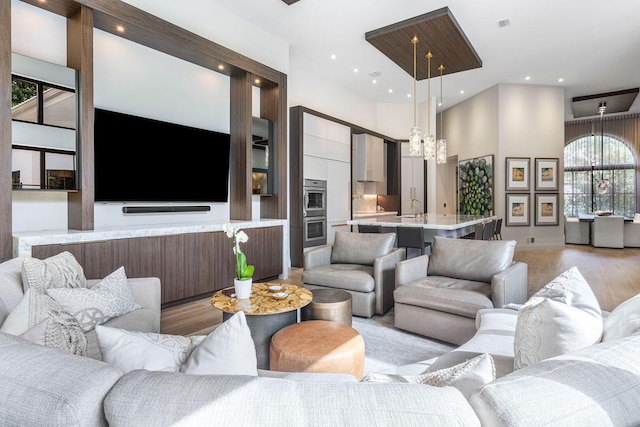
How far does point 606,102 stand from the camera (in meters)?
8.83

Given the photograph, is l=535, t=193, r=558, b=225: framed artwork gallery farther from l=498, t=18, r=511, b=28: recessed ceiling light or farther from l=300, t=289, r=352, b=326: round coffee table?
l=300, t=289, r=352, b=326: round coffee table

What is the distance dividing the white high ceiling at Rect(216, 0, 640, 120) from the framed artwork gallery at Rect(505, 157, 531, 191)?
1.71 meters

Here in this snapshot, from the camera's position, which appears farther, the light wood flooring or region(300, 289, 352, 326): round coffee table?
the light wood flooring

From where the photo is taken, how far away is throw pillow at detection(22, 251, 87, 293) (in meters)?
1.77

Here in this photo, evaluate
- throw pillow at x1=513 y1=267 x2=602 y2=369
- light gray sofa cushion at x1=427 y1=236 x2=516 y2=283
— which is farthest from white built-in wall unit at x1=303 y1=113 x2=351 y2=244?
throw pillow at x1=513 y1=267 x2=602 y2=369

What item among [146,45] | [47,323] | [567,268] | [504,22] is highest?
[504,22]

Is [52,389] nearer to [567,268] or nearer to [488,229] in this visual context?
[488,229]

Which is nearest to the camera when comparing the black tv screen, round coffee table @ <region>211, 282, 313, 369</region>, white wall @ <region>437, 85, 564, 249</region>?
round coffee table @ <region>211, 282, 313, 369</region>

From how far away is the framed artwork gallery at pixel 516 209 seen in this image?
7.79m

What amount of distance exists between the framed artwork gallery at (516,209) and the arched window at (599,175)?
3.83 meters

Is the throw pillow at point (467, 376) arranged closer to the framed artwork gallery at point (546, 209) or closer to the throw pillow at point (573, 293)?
the throw pillow at point (573, 293)

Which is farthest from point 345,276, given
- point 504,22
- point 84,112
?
point 504,22

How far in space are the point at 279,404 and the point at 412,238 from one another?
12.9ft

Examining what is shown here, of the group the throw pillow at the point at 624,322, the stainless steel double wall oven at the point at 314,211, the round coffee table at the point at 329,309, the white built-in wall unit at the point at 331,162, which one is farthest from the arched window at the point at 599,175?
the throw pillow at the point at 624,322
